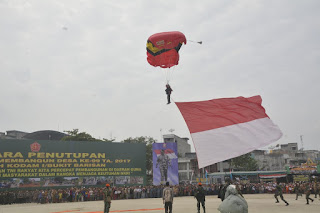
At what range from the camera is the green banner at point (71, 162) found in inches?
1101

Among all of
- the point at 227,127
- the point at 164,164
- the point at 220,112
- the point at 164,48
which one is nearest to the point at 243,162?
the point at 164,164

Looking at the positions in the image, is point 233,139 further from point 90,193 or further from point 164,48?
point 90,193

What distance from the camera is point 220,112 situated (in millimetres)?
9609

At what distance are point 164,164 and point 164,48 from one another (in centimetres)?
1722

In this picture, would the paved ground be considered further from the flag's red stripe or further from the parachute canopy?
the parachute canopy

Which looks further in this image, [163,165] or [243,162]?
[243,162]

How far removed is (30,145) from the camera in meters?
28.8

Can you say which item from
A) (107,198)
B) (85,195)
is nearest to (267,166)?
(85,195)

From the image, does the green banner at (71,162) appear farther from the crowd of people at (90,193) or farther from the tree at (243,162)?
the tree at (243,162)

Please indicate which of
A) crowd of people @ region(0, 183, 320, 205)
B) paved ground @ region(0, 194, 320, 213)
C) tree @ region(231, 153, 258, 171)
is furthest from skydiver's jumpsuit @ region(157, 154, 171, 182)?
tree @ region(231, 153, 258, 171)

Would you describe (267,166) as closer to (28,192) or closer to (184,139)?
(184,139)

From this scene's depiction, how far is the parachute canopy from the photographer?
17531 millimetres

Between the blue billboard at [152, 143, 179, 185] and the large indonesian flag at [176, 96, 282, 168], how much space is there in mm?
23123

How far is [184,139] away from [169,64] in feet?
223
